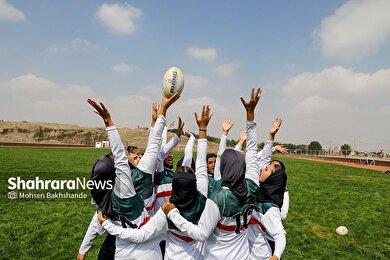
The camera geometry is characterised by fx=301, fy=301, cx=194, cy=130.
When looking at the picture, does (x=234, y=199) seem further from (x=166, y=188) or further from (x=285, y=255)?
(x=285, y=255)

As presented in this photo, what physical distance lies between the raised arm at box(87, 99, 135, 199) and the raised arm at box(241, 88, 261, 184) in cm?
151

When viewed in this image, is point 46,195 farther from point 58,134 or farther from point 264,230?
point 58,134

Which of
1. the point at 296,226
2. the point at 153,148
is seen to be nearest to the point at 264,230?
the point at 153,148

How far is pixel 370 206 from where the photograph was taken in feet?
42.1

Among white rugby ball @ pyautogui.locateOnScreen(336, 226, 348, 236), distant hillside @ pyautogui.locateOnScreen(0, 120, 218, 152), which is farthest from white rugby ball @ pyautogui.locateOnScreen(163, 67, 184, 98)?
distant hillside @ pyautogui.locateOnScreen(0, 120, 218, 152)

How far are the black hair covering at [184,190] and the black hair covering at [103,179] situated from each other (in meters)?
0.79

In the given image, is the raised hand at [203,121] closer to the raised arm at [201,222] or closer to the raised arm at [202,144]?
the raised arm at [202,144]

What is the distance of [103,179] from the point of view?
359cm

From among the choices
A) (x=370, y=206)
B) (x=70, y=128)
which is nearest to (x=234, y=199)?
(x=370, y=206)

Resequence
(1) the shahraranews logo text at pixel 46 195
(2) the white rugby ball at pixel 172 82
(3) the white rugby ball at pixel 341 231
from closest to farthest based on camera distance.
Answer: (2) the white rugby ball at pixel 172 82 → (3) the white rugby ball at pixel 341 231 → (1) the shahraranews logo text at pixel 46 195

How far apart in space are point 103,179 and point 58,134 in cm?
10329

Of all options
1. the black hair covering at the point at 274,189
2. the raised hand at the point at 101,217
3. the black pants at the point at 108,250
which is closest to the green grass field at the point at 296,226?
the black pants at the point at 108,250

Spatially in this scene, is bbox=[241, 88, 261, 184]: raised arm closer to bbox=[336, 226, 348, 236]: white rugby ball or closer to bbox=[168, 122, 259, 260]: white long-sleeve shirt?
Result: bbox=[168, 122, 259, 260]: white long-sleeve shirt

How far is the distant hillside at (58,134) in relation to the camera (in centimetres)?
8675
